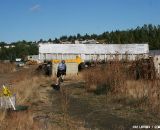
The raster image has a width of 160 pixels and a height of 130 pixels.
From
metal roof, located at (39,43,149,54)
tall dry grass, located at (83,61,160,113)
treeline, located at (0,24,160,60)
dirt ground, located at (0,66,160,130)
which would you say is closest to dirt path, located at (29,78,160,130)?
dirt ground, located at (0,66,160,130)

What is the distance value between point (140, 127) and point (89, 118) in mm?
2374

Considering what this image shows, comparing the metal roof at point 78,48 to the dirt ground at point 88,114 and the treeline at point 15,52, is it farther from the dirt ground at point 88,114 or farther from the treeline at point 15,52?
the treeline at point 15,52

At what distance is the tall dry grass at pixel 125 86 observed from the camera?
550 inches

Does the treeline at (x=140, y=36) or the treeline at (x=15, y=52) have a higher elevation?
the treeline at (x=140, y=36)

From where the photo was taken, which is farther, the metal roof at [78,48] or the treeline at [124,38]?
the treeline at [124,38]

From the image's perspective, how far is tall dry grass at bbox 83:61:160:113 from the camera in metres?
14.0

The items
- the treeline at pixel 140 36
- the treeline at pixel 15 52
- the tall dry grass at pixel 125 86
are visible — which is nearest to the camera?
the tall dry grass at pixel 125 86

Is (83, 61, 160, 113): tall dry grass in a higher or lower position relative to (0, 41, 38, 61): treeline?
higher

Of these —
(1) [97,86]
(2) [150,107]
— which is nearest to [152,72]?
(1) [97,86]

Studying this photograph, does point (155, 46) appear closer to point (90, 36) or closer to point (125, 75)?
point (90, 36)

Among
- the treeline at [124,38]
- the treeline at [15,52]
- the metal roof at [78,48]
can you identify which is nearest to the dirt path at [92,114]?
the metal roof at [78,48]

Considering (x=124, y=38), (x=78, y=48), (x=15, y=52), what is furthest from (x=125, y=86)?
(x=15, y=52)

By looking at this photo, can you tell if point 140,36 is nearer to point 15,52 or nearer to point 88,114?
point 15,52

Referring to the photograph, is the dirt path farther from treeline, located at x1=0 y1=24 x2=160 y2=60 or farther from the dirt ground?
treeline, located at x1=0 y1=24 x2=160 y2=60
